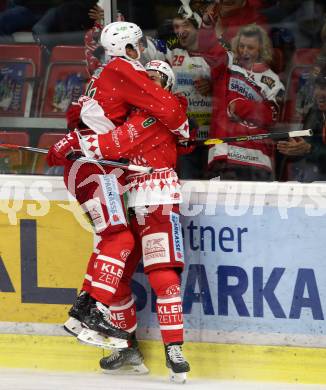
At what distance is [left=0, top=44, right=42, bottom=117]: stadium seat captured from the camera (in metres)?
5.85

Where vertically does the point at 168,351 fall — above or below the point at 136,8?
below

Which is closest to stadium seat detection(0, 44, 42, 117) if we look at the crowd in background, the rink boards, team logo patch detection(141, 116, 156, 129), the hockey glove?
the crowd in background

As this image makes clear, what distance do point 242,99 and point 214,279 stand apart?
85 centimetres

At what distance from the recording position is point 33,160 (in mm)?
5738

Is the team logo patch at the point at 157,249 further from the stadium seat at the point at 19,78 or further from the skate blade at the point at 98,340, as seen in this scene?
the stadium seat at the point at 19,78

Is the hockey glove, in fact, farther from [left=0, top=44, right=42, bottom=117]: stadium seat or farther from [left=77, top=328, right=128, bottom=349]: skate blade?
[left=77, top=328, right=128, bottom=349]: skate blade

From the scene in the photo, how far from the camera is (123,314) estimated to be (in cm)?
550

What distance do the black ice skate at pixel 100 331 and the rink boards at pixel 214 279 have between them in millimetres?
300

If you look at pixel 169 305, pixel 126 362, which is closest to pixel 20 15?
pixel 169 305

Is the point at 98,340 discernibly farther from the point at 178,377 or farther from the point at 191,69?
the point at 191,69

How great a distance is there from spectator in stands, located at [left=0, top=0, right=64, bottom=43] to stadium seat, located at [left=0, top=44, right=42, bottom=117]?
0.25ft

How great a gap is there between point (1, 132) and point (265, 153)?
1262mm

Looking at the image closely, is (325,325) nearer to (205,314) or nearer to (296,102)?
(205,314)

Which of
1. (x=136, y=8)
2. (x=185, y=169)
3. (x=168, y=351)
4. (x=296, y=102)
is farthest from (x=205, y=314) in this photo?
(x=136, y=8)
